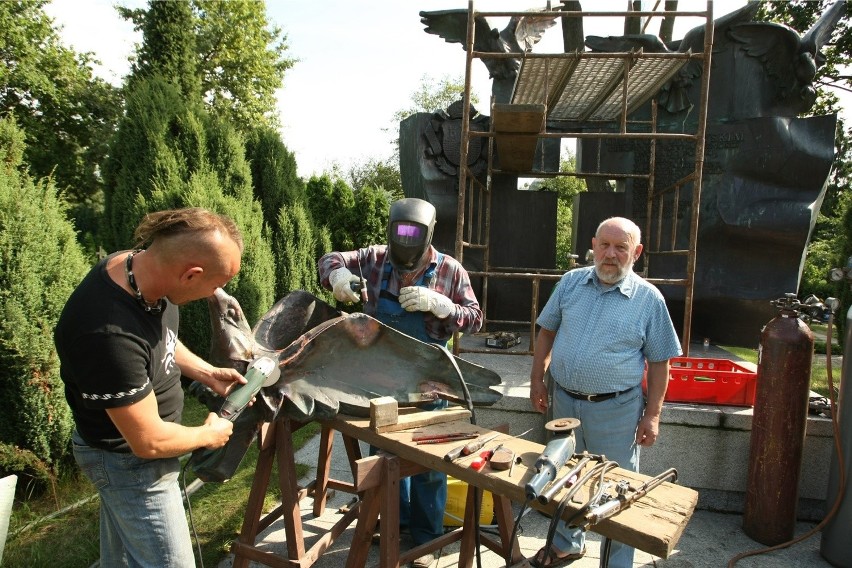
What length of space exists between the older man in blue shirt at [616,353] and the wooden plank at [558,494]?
72cm

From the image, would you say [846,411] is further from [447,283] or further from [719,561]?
[447,283]

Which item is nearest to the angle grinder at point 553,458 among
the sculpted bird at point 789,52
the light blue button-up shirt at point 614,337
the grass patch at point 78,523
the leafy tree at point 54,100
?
the light blue button-up shirt at point 614,337

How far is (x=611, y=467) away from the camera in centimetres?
195

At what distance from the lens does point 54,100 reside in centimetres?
1955

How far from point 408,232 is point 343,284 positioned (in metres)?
0.42

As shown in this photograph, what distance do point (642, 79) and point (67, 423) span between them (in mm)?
5065

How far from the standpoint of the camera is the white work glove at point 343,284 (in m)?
2.87

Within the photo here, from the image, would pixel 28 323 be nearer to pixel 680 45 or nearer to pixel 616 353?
pixel 616 353

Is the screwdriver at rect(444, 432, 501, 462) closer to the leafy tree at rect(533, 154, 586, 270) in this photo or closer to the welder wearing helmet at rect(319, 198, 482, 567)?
the welder wearing helmet at rect(319, 198, 482, 567)

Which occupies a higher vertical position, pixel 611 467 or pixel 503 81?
pixel 503 81

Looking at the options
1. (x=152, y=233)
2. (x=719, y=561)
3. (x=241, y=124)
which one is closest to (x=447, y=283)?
(x=152, y=233)

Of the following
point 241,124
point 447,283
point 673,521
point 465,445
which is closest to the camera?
point 673,521

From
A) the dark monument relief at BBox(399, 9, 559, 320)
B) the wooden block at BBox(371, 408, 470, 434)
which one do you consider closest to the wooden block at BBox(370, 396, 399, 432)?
the wooden block at BBox(371, 408, 470, 434)

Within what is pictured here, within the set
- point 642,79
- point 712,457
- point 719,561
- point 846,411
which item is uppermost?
point 642,79
